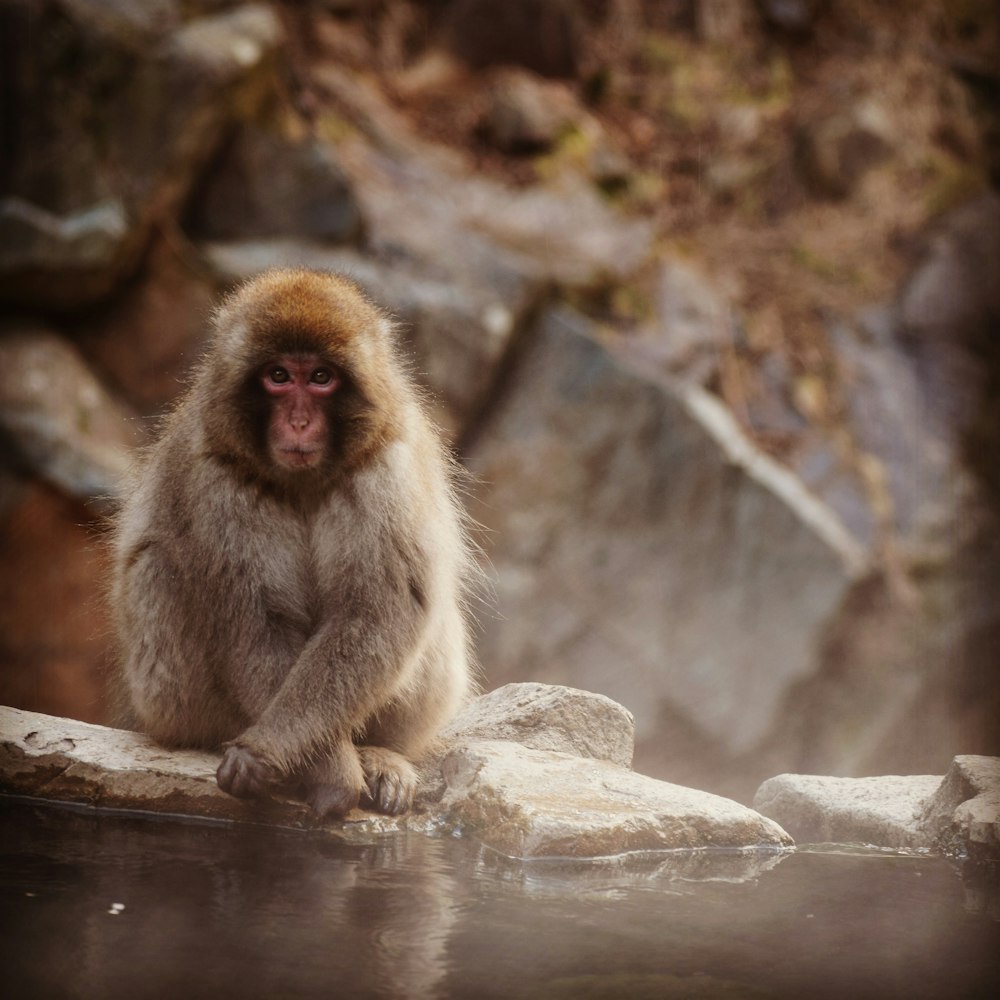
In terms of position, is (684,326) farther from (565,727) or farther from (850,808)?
(850,808)

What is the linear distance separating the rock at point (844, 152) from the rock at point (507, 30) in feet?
7.03

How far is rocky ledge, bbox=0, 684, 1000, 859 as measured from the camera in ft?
10.4

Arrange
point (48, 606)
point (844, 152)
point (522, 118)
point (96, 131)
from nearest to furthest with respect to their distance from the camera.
A: point (48, 606), point (96, 131), point (522, 118), point (844, 152)

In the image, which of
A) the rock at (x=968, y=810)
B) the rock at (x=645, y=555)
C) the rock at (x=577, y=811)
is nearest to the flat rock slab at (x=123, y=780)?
the rock at (x=577, y=811)

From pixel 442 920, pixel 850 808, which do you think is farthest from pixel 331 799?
pixel 850 808

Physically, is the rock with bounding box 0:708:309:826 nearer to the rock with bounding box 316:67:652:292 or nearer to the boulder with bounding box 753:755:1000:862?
the boulder with bounding box 753:755:1000:862

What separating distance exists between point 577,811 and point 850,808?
3.13ft

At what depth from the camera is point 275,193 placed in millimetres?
7992

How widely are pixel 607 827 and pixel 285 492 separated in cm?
118

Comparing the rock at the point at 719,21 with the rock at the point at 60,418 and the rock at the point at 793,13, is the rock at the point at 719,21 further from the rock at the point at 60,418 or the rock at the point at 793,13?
the rock at the point at 60,418

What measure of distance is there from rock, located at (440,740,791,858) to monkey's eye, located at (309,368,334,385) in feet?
3.56

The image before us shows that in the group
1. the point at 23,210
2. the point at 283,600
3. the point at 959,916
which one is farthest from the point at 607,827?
the point at 23,210

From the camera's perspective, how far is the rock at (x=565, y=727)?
383 centimetres

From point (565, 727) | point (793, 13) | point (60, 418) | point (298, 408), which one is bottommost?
point (565, 727)
